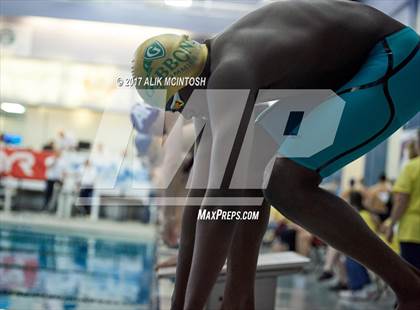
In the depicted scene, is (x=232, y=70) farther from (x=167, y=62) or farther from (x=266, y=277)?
(x=266, y=277)

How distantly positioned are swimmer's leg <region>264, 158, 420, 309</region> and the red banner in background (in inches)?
408

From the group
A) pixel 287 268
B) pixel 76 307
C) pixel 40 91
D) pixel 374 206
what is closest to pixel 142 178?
pixel 374 206

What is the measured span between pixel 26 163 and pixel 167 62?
34.3ft

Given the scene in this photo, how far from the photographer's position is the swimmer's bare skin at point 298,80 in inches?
47.1

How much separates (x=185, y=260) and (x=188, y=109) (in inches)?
13.7

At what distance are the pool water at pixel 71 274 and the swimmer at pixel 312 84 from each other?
143 cm

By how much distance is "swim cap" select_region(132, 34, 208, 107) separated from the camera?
1294 mm

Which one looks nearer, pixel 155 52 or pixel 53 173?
pixel 155 52

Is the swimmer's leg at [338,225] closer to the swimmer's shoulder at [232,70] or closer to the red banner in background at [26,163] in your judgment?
the swimmer's shoulder at [232,70]

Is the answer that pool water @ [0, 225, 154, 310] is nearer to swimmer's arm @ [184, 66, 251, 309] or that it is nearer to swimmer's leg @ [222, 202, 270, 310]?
swimmer's leg @ [222, 202, 270, 310]

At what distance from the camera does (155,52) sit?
1306mm

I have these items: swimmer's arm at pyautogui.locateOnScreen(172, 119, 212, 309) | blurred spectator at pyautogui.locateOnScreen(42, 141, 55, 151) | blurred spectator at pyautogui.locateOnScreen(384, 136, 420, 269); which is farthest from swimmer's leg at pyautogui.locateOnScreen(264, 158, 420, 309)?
blurred spectator at pyautogui.locateOnScreen(42, 141, 55, 151)

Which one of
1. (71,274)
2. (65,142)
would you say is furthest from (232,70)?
(65,142)

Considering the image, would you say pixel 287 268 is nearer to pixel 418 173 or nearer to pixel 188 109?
pixel 188 109
